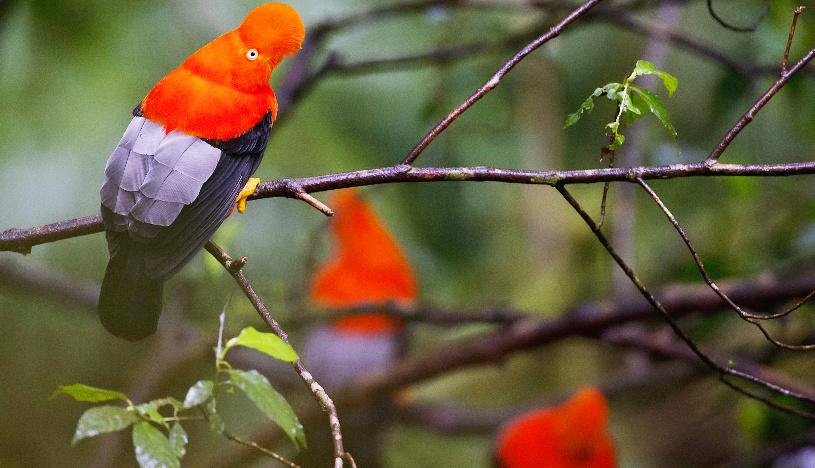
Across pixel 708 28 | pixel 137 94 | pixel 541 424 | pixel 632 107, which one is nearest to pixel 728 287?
pixel 541 424

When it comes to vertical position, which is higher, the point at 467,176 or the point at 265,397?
the point at 467,176

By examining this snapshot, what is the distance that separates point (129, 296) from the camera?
2.47ft

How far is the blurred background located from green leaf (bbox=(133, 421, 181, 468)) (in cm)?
65

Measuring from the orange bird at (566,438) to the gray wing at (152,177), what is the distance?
3.70 ft

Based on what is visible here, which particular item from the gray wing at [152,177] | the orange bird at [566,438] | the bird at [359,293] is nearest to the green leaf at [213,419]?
the gray wing at [152,177]

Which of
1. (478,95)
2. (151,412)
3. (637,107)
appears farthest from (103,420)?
(637,107)

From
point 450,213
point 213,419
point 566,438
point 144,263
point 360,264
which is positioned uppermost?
point 144,263

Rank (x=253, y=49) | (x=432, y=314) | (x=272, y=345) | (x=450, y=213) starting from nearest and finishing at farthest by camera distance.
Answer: (x=272, y=345)
(x=253, y=49)
(x=432, y=314)
(x=450, y=213)

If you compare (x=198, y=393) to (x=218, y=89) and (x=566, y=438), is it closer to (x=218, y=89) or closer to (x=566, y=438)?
(x=218, y=89)

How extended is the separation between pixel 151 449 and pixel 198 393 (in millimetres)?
63

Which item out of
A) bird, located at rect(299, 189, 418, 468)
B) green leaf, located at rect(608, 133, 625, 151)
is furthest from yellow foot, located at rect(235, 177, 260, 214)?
bird, located at rect(299, 189, 418, 468)

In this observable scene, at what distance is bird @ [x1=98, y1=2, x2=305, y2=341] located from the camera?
2.45 ft

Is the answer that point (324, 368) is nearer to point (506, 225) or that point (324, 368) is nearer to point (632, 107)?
point (506, 225)

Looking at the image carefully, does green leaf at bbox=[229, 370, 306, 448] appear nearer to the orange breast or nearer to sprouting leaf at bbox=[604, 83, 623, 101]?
the orange breast
